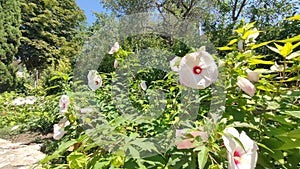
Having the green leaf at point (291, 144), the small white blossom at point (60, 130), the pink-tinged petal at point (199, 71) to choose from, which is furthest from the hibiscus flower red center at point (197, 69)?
the small white blossom at point (60, 130)

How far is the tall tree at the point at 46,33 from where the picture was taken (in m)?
18.9

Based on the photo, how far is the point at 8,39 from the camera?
45.5 ft

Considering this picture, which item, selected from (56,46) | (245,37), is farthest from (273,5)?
(56,46)

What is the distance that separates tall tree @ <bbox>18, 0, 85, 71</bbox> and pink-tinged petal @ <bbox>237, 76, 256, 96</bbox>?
18.6m

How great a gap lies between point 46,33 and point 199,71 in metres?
20.8

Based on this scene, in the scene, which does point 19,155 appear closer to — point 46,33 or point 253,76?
point 253,76

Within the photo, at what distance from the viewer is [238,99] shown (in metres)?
0.75

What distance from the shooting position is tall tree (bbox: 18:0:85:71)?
1888cm

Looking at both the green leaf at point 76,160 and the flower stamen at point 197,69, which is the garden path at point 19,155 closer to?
the green leaf at point 76,160

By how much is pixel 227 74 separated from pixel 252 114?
0.14 m

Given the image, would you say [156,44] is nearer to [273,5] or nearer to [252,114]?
[273,5]

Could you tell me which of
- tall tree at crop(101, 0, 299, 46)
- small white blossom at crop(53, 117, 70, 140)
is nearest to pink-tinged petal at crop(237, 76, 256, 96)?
small white blossom at crop(53, 117, 70, 140)

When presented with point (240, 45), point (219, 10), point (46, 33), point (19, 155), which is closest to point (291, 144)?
point (240, 45)

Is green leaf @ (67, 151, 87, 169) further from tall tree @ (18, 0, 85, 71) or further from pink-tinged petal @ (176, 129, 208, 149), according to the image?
tall tree @ (18, 0, 85, 71)
